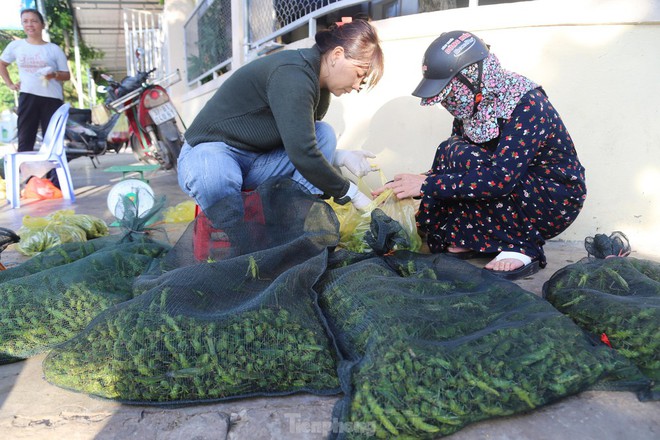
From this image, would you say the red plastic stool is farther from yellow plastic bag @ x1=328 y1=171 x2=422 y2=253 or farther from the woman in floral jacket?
the woman in floral jacket

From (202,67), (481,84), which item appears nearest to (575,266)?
(481,84)

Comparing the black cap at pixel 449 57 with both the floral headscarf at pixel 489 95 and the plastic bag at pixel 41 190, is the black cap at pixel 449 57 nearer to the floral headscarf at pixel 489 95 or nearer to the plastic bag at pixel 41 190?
the floral headscarf at pixel 489 95

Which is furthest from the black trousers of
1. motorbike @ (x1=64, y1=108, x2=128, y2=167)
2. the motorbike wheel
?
motorbike @ (x1=64, y1=108, x2=128, y2=167)

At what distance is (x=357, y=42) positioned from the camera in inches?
84.9

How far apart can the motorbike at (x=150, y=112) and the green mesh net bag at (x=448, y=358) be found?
496 centimetres

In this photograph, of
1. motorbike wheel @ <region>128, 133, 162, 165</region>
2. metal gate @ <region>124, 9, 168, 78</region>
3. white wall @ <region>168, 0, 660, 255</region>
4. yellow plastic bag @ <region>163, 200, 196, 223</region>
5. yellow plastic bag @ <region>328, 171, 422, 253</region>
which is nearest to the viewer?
yellow plastic bag @ <region>328, 171, 422, 253</region>

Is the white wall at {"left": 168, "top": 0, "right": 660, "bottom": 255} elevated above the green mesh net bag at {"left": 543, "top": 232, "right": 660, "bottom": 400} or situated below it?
above

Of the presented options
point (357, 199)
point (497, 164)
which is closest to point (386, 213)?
point (357, 199)

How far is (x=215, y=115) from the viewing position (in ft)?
8.04

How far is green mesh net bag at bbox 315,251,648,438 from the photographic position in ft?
3.87

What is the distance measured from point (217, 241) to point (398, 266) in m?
0.79

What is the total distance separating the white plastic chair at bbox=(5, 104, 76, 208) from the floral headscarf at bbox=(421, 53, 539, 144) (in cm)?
407

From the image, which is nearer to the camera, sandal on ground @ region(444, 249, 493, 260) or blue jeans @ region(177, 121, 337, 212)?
blue jeans @ region(177, 121, 337, 212)

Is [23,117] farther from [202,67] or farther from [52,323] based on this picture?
[52,323]
